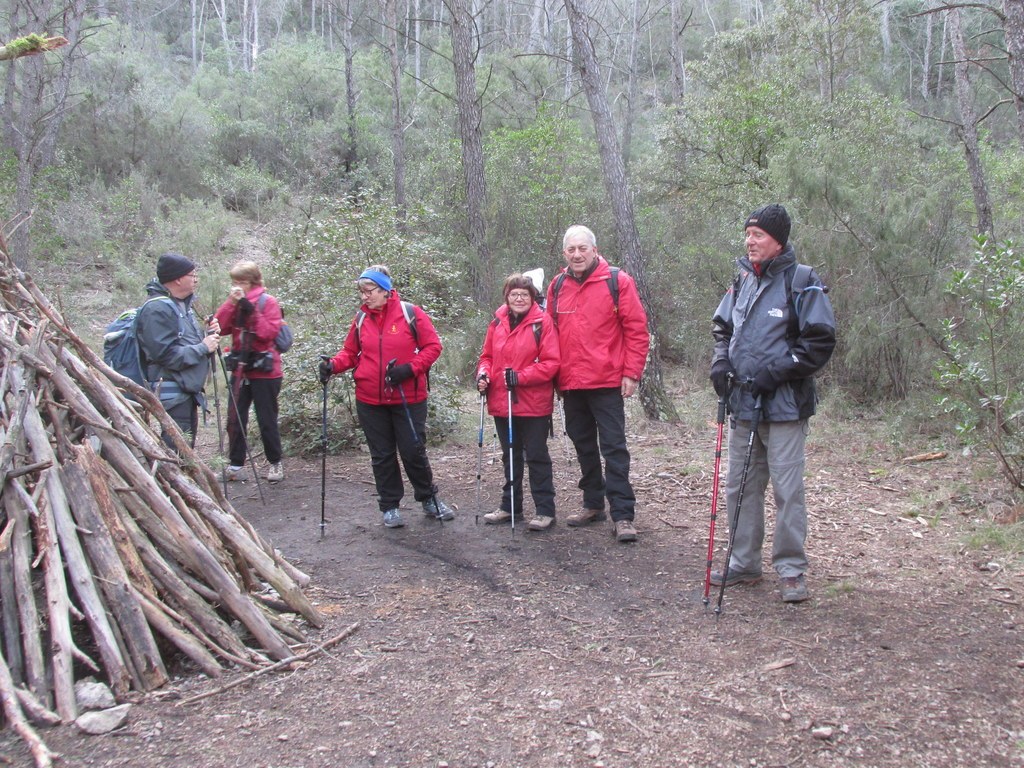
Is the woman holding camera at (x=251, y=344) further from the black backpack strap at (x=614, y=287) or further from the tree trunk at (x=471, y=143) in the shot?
the tree trunk at (x=471, y=143)

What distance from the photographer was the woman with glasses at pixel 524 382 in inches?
232

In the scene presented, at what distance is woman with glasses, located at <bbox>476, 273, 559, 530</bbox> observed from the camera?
589cm

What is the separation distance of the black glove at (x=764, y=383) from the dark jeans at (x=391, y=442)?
103 inches

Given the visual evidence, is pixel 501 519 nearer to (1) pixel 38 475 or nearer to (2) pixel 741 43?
(1) pixel 38 475

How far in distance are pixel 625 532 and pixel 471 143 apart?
10276 mm

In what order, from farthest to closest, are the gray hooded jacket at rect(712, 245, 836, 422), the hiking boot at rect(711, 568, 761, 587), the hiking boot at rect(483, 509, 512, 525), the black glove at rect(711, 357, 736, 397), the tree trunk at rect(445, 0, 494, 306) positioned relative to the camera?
the tree trunk at rect(445, 0, 494, 306) < the hiking boot at rect(483, 509, 512, 525) < the hiking boot at rect(711, 568, 761, 587) < the black glove at rect(711, 357, 736, 397) < the gray hooded jacket at rect(712, 245, 836, 422)

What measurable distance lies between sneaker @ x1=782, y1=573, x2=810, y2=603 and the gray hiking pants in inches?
1.3

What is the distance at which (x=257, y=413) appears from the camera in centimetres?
762

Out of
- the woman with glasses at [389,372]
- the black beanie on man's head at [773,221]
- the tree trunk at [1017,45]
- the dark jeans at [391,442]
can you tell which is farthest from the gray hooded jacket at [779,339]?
the tree trunk at [1017,45]

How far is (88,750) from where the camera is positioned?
328 cm

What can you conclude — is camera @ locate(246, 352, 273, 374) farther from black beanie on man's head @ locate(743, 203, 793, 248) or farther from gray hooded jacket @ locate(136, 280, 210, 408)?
black beanie on man's head @ locate(743, 203, 793, 248)

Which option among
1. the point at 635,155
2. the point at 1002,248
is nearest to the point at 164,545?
the point at 1002,248

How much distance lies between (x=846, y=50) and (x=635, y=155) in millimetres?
13427

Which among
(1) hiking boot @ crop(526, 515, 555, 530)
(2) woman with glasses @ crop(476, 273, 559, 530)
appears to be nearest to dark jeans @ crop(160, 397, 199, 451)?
(2) woman with glasses @ crop(476, 273, 559, 530)
